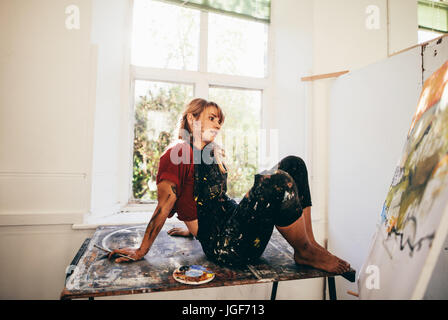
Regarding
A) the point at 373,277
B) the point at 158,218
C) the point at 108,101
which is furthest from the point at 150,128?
the point at 373,277

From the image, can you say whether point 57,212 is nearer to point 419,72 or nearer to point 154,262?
point 154,262

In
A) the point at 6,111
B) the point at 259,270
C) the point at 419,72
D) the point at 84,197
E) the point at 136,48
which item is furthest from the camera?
the point at 136,48

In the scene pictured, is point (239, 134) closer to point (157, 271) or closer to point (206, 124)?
point (206, 124)

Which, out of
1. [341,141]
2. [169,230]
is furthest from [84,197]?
[341,141]

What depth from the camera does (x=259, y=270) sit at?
44.0 inches

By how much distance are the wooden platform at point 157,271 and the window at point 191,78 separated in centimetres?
79

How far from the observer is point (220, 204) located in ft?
4.38

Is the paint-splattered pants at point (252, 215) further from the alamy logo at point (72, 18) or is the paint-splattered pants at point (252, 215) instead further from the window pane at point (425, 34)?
the window pane at point (425, 34)

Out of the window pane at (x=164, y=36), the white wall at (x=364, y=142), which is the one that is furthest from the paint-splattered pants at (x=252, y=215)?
the window pane at (x=164, y=36)

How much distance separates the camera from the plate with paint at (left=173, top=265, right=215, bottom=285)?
976mm

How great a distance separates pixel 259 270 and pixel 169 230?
2.41 ft

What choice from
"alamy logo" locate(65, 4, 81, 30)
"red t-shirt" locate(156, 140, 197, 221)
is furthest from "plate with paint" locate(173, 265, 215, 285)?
"alamy logo" locate(65, 4, 81, 30)

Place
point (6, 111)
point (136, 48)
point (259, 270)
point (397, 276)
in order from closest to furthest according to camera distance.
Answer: point (397, 276)
point (259, 270)
point (6, 111)
point (136, 48)
